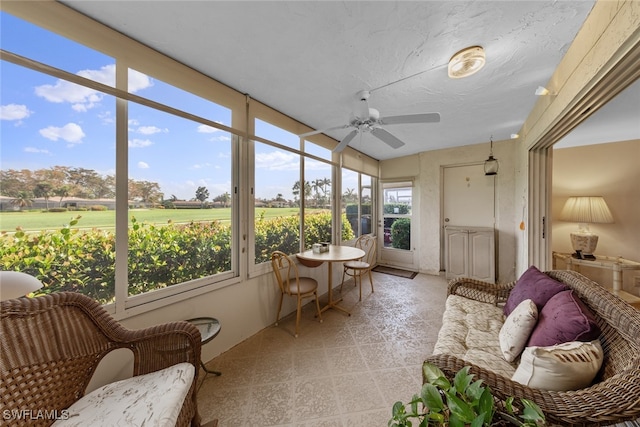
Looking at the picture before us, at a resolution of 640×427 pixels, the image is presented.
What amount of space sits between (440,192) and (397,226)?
1.11 meters

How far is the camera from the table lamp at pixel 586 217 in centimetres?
268

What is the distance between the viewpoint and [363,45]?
1.55 m

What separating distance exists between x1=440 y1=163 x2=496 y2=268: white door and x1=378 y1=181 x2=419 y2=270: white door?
0.57 m

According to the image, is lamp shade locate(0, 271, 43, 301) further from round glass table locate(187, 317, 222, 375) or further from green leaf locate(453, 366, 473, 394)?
green leaf locate(453, 366, 473, 394)

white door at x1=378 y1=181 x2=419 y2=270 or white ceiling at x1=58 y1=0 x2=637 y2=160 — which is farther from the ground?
white ceiling at x1=58 y1=0 x2=637 y2=160

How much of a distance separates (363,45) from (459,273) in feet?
12.7

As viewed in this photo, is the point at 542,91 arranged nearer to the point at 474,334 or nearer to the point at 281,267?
the point at 474,334

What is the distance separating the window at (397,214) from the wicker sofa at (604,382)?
357 cm

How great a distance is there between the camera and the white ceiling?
4.24 feet

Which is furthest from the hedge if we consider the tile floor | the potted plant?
the potted plant

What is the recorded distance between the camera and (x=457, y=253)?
388cm

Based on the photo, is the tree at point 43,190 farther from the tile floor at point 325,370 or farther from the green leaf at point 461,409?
the green leaf at point 461,409

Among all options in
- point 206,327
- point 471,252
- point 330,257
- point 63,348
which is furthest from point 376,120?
point 471,252

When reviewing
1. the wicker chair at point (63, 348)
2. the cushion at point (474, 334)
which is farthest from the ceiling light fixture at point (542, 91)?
the wicker chair at point (63, 348)
